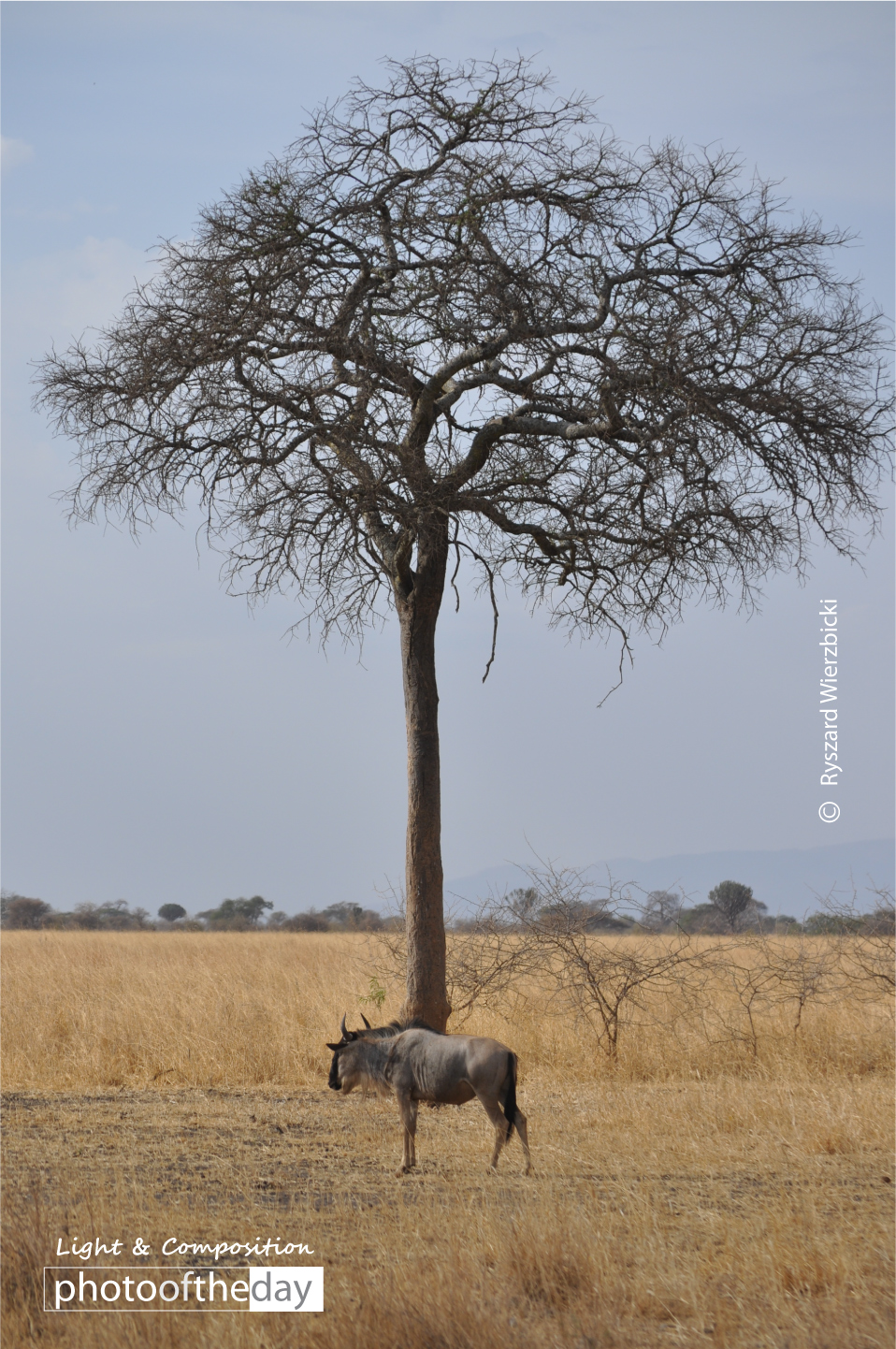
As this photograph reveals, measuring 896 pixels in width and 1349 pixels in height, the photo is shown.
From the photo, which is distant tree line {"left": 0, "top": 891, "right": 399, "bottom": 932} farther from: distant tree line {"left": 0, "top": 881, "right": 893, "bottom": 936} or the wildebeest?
the wildebeest

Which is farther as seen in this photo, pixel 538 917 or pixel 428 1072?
pixel 538 917

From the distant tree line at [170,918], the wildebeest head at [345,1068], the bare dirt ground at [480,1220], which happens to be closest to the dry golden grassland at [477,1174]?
the bare dirt ground at [480,1220]

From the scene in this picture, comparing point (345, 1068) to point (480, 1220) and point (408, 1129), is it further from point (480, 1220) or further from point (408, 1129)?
point (480, 1220)

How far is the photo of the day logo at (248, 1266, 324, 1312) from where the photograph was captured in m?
4.82

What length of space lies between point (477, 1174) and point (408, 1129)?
545 millimetres

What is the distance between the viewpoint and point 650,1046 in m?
12.4

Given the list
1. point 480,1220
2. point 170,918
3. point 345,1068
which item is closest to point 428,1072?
point 345,1068

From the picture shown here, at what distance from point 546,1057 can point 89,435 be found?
858 cm

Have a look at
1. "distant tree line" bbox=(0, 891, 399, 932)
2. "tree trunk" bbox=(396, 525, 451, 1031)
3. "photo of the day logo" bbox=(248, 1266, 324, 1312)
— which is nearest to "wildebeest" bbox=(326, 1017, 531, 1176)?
"photo of the day logo" bbox=(248, 1266, 324, 1312)

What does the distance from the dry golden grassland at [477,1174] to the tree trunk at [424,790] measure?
49.6 inches

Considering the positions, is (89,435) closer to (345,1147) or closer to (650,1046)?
(345,1147)

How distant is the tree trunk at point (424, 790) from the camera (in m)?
11.4

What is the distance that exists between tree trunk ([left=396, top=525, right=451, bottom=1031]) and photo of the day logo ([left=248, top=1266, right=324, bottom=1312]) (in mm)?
6118

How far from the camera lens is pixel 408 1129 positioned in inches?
299
